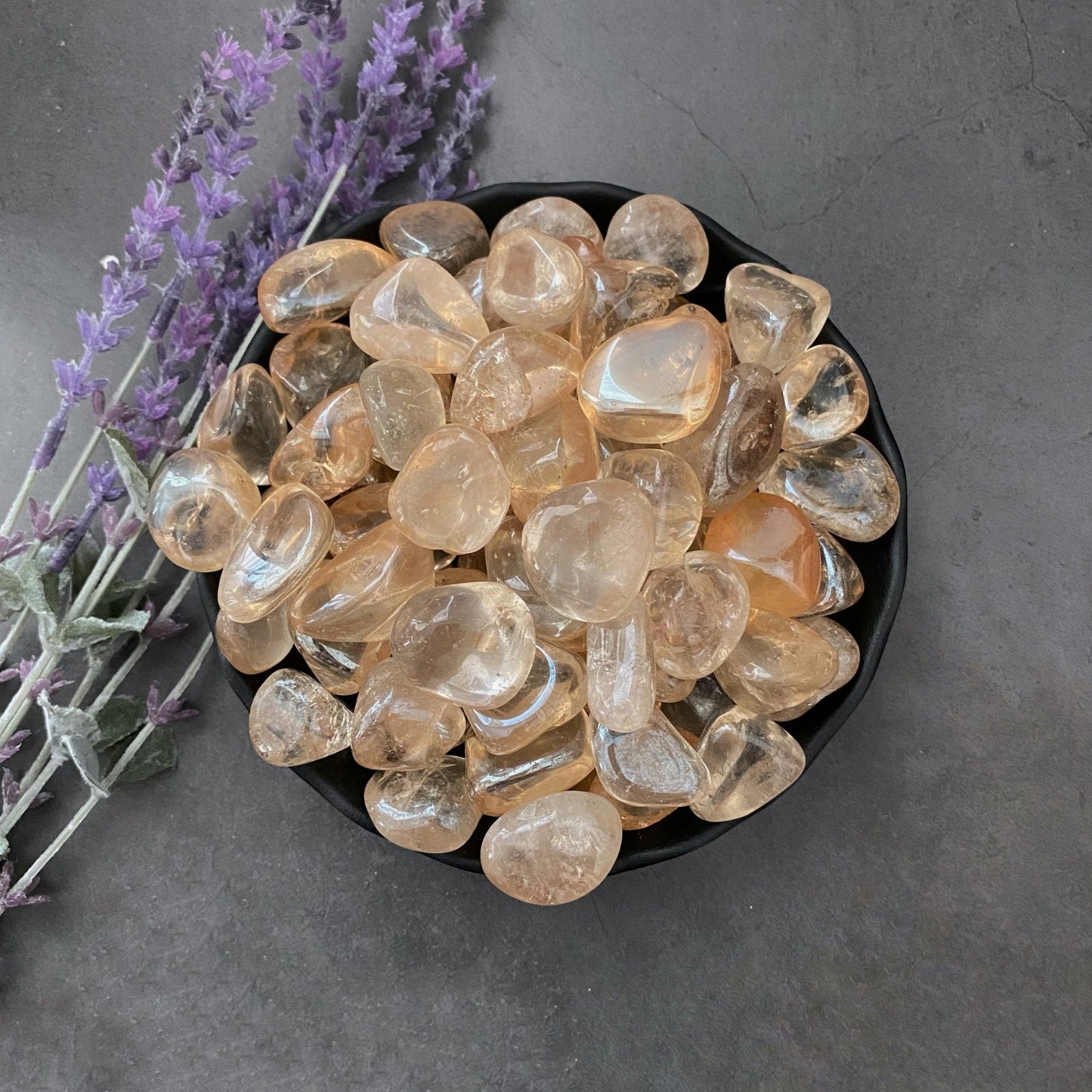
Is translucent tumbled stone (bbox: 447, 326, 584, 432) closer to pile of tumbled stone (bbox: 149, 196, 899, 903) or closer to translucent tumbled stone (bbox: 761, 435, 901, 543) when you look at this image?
pile of tumbled stone (bbox: 149, 196, 899, 903)

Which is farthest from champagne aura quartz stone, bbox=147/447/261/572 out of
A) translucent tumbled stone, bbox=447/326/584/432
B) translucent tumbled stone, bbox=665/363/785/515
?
translucent tumbled stone, bbox=665/363/785/515

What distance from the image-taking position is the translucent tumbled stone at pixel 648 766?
39cm

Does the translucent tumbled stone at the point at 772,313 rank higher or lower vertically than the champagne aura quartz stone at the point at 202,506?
higher

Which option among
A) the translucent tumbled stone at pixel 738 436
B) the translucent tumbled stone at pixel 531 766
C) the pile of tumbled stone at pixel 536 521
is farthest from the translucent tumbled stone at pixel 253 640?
the translucent tumbled stone at pixel 738 436

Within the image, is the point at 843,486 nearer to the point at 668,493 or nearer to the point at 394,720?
the point at 668,493

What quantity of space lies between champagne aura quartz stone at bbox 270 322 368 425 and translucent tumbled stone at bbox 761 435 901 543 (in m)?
0.22

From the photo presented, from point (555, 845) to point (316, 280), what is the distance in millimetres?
283

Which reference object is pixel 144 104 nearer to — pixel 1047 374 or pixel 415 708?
pixel 415 708

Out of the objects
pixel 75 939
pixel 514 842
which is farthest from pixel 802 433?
pixel 75 939

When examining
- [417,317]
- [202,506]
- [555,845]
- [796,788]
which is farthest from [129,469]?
[796,788]

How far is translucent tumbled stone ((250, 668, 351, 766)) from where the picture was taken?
16.3 inches

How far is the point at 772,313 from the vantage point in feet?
1.34

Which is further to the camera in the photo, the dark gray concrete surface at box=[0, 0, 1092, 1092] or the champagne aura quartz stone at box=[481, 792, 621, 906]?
the dark gray concrete surface at box=[0, 0, 1092, 1092]

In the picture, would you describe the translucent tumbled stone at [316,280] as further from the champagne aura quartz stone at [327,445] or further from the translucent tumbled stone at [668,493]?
the translucent tumbled stone at [668,493]
